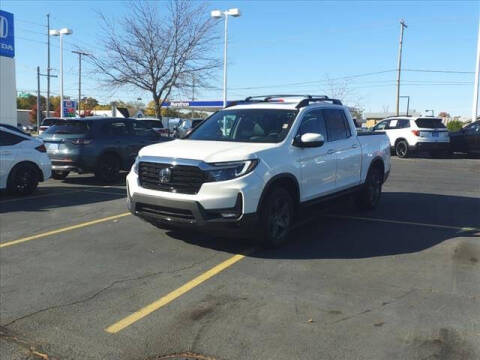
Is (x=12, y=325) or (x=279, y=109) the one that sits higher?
(x=279, y=109)

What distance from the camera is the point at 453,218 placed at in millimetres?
8250

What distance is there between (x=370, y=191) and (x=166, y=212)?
437cm

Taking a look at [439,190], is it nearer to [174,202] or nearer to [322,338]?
[174,202]

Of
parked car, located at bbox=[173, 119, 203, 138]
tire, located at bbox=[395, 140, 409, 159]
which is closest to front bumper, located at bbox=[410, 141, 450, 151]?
tire, located at bbox=[395, 140, 409, 159]

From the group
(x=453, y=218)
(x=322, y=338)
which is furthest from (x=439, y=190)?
(x=322, y=338)

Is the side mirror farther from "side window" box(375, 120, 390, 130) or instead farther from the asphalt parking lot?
"side window" box(375, 120, 390, 130)

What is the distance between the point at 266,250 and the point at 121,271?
178 centimetres

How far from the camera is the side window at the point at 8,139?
1005 cm

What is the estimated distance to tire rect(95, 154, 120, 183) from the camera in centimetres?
1224

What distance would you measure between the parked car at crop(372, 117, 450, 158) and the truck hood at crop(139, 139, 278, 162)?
54.2 ft

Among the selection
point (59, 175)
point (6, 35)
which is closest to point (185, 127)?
point (6, 35)

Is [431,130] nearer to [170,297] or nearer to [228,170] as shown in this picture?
Result: [228,170]

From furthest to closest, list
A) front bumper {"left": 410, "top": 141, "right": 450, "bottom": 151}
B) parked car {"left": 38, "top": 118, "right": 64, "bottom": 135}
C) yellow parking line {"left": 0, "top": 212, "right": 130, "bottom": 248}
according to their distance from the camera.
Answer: front bumper {"left": 410, "top": 141, "right": 450, "bottom": 151} → parked car {"left": 38, "top": 118, "right": 64, "bottom": 135} → yellow parking line {"left": 0, "top": 212, "right": 130, "bottom": 248}

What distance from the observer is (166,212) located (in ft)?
19.1
